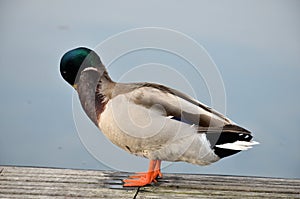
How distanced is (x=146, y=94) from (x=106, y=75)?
1.34 feet

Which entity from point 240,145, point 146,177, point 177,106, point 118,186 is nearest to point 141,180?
point 146,177

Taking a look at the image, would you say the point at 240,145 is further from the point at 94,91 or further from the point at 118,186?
the point at 94,91

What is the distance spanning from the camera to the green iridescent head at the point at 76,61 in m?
3.61

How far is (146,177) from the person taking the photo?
142 inches

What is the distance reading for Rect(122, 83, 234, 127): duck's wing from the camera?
3.33 metres

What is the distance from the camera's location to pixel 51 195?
131 inches

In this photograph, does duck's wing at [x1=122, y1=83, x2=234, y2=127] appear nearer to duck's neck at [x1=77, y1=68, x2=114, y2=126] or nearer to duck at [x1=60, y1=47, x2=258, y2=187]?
duck at [x1=60, y1=47, x2=258, y2=187]

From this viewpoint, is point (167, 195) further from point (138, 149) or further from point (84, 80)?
point (84, 80)

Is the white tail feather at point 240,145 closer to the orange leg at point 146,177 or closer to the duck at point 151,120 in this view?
the duck at point 151,120

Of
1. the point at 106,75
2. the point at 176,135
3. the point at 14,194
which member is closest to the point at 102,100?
the point at 106,75

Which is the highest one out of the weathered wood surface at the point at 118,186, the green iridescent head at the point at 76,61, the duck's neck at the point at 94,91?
the green iridescent head at the point at 76,61

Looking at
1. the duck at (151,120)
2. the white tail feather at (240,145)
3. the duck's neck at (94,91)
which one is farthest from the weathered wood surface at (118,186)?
the duck's neck at (94,91)

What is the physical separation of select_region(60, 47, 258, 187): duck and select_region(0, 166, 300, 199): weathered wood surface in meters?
0.16

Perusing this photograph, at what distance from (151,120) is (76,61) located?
2.30ft
